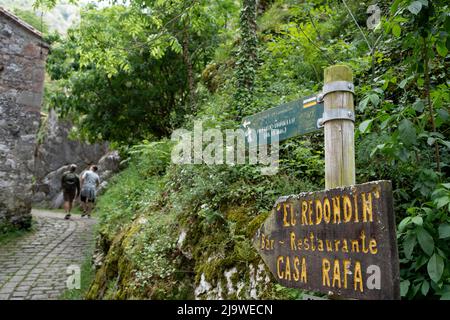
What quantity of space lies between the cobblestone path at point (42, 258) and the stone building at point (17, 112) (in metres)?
0.94

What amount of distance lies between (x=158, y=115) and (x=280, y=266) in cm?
925

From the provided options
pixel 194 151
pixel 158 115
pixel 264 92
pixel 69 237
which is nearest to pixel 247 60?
pixel 264 92

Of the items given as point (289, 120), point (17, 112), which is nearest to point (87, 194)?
point (17, 112)

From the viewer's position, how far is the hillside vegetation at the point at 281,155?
94.4 inches

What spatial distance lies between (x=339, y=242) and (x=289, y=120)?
1.12m

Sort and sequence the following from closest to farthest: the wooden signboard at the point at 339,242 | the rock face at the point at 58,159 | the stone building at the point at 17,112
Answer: the wooden signboard at the point at 339,242 < the stone building at the point at 17,112 < the rock face at the point at 58,159

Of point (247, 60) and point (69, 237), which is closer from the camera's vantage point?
point (247, 60)

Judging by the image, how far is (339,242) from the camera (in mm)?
1762

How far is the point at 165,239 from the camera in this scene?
14.8 feet

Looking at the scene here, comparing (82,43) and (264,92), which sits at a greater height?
(82,43)

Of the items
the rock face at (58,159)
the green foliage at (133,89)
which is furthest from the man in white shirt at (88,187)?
the rock face at (58,159)
